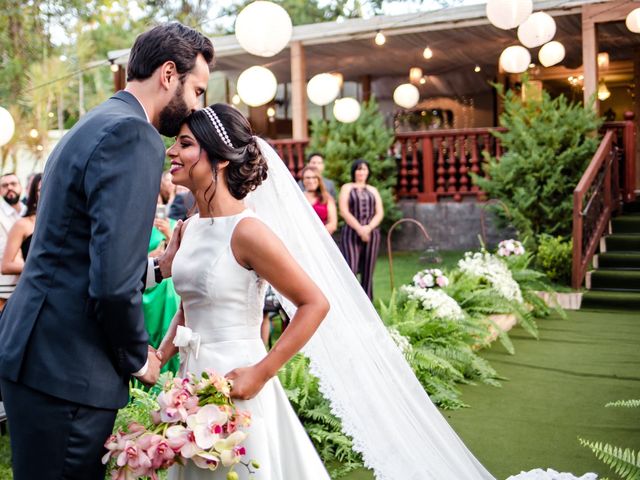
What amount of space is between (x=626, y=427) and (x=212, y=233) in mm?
3938

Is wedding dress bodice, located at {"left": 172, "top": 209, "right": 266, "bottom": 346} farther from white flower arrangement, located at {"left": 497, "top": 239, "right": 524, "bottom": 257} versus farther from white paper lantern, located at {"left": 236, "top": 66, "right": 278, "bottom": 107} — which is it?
white paper lantern, located at {"left": 236, "top": 66, "right": 278, "bottom": 107}

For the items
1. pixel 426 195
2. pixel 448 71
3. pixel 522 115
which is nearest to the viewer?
pixel 522 115

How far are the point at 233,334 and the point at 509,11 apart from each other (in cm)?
741

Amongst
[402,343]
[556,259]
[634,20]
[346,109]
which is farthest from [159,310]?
[634,20]

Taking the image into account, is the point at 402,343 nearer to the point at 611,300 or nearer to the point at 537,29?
the point at 611,300

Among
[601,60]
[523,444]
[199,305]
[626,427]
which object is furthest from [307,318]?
[601,60]

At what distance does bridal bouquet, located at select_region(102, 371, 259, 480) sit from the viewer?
7.26 ft

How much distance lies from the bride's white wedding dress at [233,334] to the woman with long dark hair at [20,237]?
12.6ft

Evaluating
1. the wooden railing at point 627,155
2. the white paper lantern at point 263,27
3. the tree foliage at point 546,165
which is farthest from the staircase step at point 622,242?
the white paper lantern at point 263,27

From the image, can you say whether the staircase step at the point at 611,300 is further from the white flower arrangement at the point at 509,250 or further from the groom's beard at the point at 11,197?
the groom's beard at the point at 11,197

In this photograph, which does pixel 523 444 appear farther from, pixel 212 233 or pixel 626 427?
pixel 212 233

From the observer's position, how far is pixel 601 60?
16.4 m

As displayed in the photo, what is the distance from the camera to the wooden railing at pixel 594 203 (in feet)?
34.9

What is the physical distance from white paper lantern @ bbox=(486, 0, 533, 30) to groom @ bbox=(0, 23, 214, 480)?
7.61 metres
